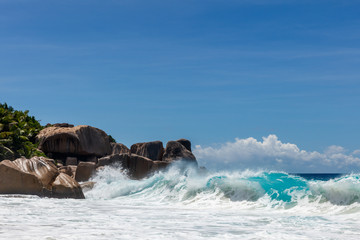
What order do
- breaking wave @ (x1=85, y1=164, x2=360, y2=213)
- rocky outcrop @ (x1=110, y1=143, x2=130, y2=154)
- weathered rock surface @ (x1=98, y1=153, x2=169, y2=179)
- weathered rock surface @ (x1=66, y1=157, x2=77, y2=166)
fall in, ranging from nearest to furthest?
breaking wave @ (x1=85, y1=164, x2=360, y2=213)
weathered rock surface @ (x1=98, y1=153, x2=169, y2=179)
weathered rock surface @ (x1=66, y1=157, x2=77, y2=166)
rocky outcrop @ (x1=110, y1=143, x2=130, y2=154)

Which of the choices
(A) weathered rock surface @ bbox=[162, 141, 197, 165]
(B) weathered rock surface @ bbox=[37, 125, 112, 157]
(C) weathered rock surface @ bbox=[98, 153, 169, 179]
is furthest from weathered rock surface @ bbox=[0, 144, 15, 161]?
(A) weathered rock surface @ bbox=[162, 141, 197, 165]

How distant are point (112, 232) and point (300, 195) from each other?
8378 mm

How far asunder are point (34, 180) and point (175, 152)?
26043 millimetres

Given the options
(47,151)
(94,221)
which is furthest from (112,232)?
A: (47,151)

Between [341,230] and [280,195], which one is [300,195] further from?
[341,230]

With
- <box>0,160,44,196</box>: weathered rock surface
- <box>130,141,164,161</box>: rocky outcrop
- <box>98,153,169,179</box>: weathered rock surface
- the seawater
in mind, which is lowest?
the seawater

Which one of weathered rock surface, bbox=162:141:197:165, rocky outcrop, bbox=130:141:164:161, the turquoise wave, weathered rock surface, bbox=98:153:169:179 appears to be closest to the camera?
the turquoise wave

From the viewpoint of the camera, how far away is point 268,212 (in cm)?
1426

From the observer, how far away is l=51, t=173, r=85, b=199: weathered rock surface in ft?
58.4

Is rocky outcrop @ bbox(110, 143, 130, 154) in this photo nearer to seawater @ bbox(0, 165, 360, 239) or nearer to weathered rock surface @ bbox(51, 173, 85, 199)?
seawater @ bbox(0, 165, 360, 239)

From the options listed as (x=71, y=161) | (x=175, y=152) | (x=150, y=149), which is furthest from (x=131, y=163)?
(x=150, y=149)

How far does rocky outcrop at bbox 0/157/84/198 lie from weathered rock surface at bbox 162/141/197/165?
2381 centimetres

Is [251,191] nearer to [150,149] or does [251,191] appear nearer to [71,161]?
[71,161]

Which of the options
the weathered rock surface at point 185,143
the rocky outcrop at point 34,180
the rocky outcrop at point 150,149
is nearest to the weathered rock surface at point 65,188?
the rocky outcrop at point 34,180
